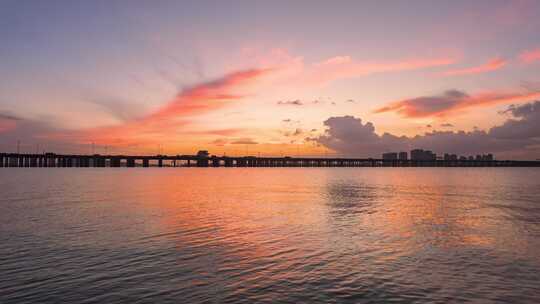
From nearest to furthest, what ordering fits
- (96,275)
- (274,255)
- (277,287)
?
(277,287) → (96,275) → (274,255)

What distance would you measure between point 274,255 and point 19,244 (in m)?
16.5

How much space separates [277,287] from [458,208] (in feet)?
130

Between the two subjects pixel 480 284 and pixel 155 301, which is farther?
pixel 480 284

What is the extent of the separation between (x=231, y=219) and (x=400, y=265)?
20.2 metres

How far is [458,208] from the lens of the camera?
48344 mm

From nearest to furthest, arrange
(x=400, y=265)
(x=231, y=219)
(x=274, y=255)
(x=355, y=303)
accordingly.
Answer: (x=355, y=303) → (x=400, y=265) → (x=274, y=255) → (x=231, y=219)

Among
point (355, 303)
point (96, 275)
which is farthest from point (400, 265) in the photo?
point (96, 275)

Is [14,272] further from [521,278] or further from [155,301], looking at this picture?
[521,278]

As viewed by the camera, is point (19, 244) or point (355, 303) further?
point (19, 244)

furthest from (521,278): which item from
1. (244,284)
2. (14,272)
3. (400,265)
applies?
(14,272)

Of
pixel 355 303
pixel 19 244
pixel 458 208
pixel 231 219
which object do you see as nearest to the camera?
pixel 355 303

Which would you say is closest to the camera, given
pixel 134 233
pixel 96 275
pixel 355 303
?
pixel 355 303

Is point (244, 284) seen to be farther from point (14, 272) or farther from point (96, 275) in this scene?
point (14, 272)

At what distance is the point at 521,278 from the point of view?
1812 centimetres
